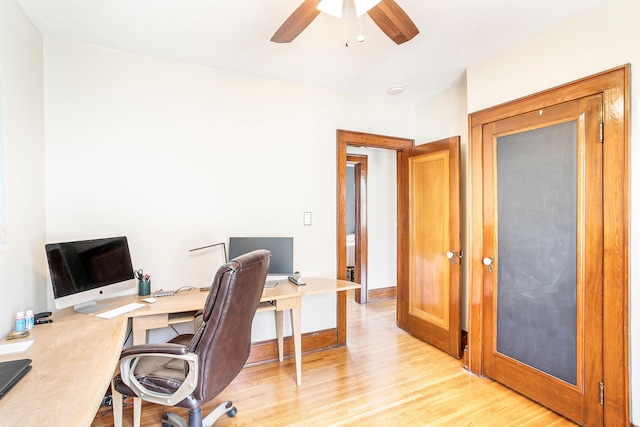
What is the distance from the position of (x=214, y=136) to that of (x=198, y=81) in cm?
47

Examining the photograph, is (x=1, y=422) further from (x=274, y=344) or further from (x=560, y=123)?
(x=560, y=123)

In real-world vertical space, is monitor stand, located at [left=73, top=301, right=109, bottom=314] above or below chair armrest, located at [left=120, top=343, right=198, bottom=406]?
above

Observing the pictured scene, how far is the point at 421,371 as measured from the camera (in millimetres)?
2562

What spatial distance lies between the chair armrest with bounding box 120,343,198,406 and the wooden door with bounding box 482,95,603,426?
2.20 metres

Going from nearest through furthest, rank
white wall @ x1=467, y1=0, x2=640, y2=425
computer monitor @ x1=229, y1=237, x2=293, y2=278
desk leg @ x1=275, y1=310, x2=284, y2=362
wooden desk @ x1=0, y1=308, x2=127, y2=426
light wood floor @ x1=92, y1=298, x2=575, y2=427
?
1. wooden desk @ x1=0, y1=308, x2=127, y2=426
2. white wall @ x1=467, y1=0, x2=640, y2=425
3. light wood floor @ x1=92, y1=298, x2=575, y2=427
4. computer monitor @ x1=229, y1=237, x2=293, y2=278
5. desk leg @ x1=275, y1=310, x2=284, y2=362

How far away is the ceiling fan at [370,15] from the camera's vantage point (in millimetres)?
1435

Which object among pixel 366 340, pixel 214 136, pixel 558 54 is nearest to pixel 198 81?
pixel 214 136

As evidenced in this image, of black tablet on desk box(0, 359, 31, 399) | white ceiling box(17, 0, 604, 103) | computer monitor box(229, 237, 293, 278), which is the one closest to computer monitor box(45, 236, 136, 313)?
black tablet on desk box(0, 359, 31, 399)

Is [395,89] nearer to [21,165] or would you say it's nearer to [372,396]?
[372,396]

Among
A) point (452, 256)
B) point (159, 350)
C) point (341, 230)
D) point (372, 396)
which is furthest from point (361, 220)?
point (159, 350)

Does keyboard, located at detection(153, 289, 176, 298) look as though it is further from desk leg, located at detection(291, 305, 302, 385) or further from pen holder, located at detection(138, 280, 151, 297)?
desk leg, located at detection(291, 305, 302, 385)

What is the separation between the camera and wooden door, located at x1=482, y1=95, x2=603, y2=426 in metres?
1.84

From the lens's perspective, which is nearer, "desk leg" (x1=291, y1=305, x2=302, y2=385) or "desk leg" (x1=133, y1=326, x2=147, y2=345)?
"desk leg" (x1=133, y1=326, x2=147, y2=345)

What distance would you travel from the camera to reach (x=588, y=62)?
186cm
